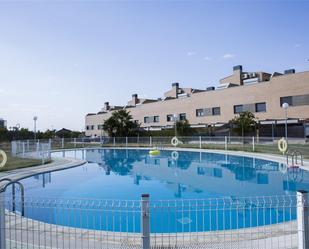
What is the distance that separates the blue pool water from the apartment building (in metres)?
16.5

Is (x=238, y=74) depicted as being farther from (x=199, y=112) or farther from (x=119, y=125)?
(x=119, y=125)

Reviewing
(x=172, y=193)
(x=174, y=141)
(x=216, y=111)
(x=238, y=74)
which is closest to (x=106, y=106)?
(x=238, y=74)

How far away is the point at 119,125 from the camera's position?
44.3 meters

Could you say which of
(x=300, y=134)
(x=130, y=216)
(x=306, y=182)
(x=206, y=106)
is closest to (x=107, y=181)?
(x=130, y=216)

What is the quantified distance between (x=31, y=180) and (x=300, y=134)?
95.7 ft

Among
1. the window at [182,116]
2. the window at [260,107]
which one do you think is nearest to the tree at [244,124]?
the window at [260,107]

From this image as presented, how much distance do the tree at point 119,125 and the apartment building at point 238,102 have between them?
9690 millimetres

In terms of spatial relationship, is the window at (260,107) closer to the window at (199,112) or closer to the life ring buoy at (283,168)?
the window at (199,112)

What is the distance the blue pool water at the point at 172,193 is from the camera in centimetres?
788

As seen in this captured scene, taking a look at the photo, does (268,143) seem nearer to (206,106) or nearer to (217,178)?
(217,178)

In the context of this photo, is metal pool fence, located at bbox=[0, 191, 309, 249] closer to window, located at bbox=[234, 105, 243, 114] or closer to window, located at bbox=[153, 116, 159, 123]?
window, located at bbox=[234, 105, 243, 114]

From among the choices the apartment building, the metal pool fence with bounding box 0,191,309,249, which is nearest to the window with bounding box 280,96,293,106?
the apartment building

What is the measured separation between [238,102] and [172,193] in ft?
104

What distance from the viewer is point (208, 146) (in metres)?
32.0
